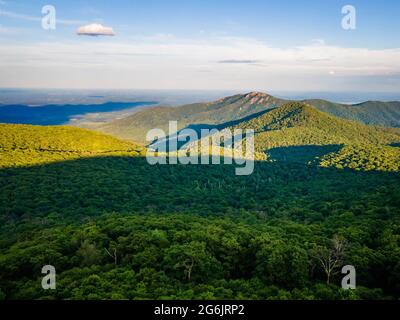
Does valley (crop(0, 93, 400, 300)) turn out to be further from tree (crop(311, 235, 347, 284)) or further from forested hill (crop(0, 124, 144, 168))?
forested hill (crop(0, 124, 144, 168))

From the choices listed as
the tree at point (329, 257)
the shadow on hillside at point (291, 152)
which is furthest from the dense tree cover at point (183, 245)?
the shadow on hillside at point (291, 152)

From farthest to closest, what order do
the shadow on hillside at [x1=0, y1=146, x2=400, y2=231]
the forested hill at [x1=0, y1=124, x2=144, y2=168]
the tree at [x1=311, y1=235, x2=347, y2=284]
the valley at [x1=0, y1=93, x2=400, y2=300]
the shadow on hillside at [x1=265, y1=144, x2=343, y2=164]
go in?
the shadow on hillside at [x1=265, y1=144, x2=343, y2=164] → the forested hill at [x1=0, y1=124, x2=144, y2=168] → the shadow on hillside at [x1=0, y1=146, x2=400, y2=231] → the tree at [x1=311, y1=235, x2=347, y2=284] → the valley at [x1=0, y1=93, x2=400, y2=300]

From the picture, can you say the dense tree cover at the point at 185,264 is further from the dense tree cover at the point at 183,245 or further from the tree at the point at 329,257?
the tree at the point at 329,257


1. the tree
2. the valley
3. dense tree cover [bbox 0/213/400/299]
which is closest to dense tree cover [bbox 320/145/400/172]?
the valley

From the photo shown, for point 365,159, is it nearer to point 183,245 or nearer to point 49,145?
point 183,245
